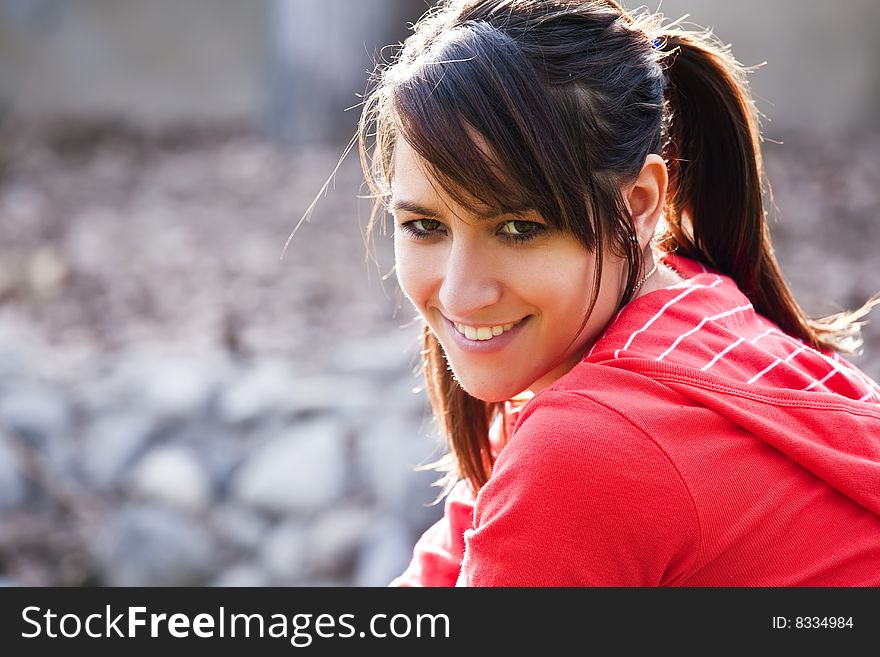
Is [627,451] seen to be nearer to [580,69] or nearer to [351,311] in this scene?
[580,69]

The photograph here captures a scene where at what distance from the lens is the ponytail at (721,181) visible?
167cm

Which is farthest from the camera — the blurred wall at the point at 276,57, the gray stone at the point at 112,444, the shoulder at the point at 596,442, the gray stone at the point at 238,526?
the blurred wall at the point at 276,57

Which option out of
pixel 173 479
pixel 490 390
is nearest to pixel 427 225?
pixel 490 390

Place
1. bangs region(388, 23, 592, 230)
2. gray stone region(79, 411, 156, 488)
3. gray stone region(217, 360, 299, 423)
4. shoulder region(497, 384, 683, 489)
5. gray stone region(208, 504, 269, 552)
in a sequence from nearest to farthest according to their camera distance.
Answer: shoulder region(497, 384, 683, 489) → bangs region(388, 23, 592, 230) → gray stone region(208, 504, 269, 552) → gray stone region(79, 411, 156, 488) → gray stone region(217, 360, 299, 423)

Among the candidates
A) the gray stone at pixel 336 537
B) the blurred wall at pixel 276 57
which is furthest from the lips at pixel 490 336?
the blurred wall at pixel 276 57

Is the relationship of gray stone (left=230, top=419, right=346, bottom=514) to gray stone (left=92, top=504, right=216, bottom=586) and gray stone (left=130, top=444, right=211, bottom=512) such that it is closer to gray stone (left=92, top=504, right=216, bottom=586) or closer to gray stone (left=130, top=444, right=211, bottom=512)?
gray stone (left=130, top=444, right=211, bottom=512)

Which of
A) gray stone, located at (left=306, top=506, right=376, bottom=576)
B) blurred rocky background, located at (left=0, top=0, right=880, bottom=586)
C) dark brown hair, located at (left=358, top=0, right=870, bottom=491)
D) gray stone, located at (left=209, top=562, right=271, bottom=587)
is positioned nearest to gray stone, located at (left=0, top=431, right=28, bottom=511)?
blurred rocky background, located at (left=0, top=0, right=880, bottom=586)

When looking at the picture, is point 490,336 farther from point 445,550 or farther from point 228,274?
point 228,274

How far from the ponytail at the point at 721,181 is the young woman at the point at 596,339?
8 centimetres

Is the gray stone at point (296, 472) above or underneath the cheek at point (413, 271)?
underneath

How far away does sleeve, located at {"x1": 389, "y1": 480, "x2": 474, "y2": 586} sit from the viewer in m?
1.74

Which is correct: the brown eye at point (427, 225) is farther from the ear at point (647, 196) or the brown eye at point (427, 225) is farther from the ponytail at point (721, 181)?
the ponytail at point (721, 181)

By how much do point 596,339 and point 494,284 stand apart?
0.65 ft

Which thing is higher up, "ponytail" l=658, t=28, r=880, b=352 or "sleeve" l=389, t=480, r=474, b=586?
"ponytail" l=658, t=28, r=880, b=352
